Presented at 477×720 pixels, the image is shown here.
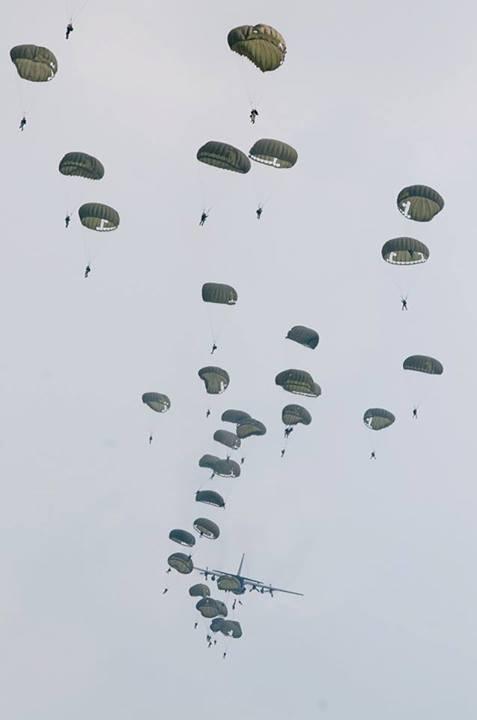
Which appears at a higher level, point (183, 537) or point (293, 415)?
point (293, 415)

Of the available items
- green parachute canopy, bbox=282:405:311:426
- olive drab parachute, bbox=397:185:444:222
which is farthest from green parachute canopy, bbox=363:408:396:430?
olive drab parachute, bbox=397:185:444:222

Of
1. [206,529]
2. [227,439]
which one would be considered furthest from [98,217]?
[206,529]

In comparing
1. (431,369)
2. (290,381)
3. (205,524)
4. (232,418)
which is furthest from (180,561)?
(431,369)

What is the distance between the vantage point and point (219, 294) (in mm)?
71438

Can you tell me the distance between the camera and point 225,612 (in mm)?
91625

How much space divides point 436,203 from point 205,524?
3359 centimetres

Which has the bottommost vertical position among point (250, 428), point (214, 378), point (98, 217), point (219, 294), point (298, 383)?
point (250, 428)

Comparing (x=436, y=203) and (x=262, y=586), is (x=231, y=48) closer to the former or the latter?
(x=436, y=203)

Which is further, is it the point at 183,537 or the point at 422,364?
the point at 183,537

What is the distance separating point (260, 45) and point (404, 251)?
16963 millimetres

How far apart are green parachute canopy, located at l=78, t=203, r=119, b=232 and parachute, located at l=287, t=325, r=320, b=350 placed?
1599cm

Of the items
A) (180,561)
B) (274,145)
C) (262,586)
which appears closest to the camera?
(274,145)

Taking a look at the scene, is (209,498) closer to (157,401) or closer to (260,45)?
(157,401)

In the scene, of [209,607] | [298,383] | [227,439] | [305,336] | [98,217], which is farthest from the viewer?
[209,607]
